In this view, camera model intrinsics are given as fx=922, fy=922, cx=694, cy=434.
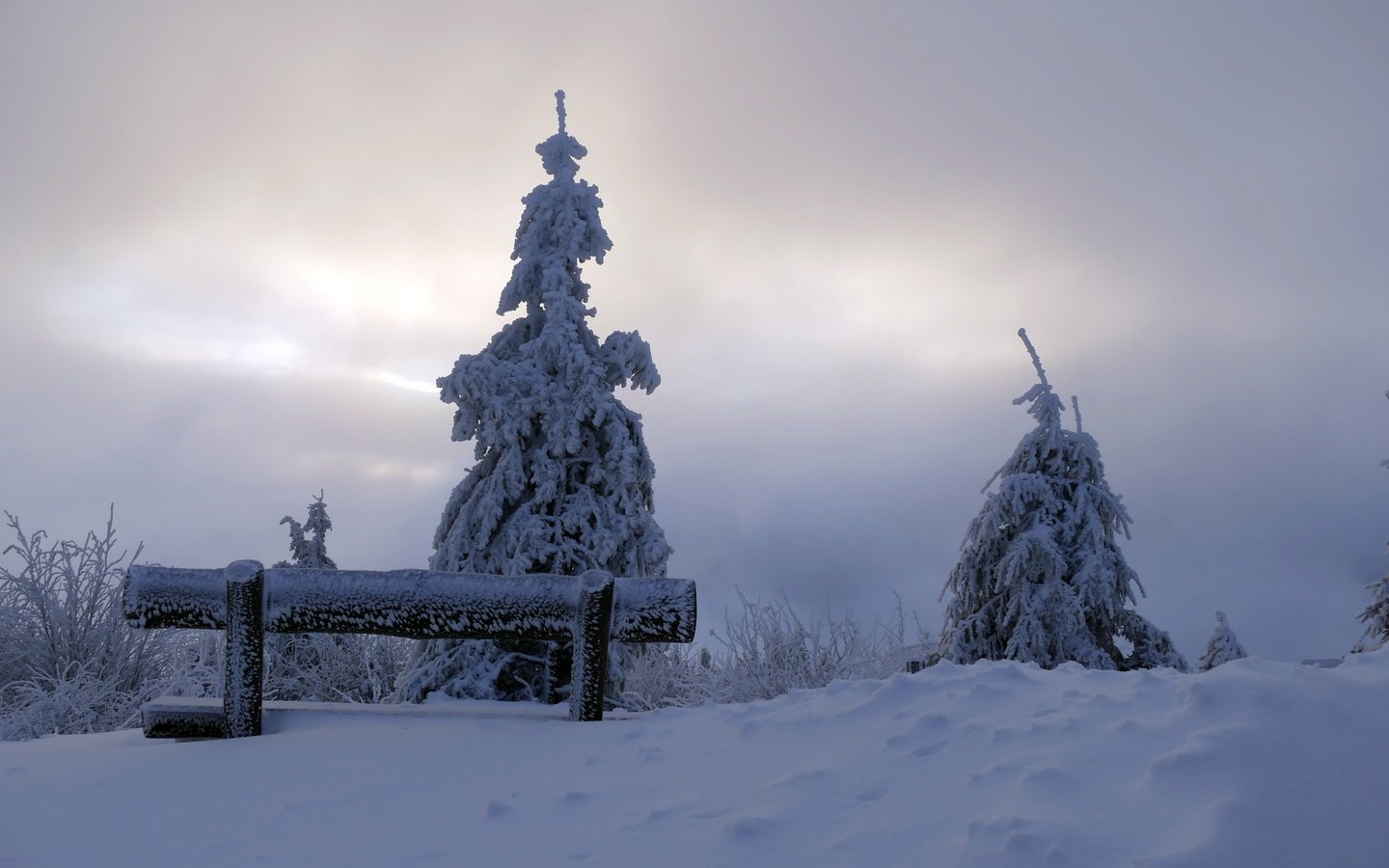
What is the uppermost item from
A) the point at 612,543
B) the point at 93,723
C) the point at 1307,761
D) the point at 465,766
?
the point at 612,543

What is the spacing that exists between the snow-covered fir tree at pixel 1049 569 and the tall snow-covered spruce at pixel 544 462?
4366mm

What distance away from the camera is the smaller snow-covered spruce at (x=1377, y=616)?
34.7 ft

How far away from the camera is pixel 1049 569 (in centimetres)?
1168

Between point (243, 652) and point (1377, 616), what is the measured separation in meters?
12.0

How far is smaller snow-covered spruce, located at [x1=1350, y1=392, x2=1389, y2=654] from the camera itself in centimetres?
1059

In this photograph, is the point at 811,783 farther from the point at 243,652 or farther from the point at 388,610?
the point at 243,652

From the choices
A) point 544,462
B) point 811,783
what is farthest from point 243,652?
point 544,462

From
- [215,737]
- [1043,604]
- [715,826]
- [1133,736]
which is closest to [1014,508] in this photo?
[1043,604]

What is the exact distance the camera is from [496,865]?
4434mm

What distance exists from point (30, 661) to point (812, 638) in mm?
12016

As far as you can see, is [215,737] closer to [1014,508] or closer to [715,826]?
[715,826]

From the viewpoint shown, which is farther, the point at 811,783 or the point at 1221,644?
the point at 1221,644

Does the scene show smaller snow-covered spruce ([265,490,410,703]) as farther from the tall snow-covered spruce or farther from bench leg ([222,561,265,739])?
bench leg ([222,561,265,739])

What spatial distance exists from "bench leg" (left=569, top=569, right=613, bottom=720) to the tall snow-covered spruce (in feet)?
17.8
